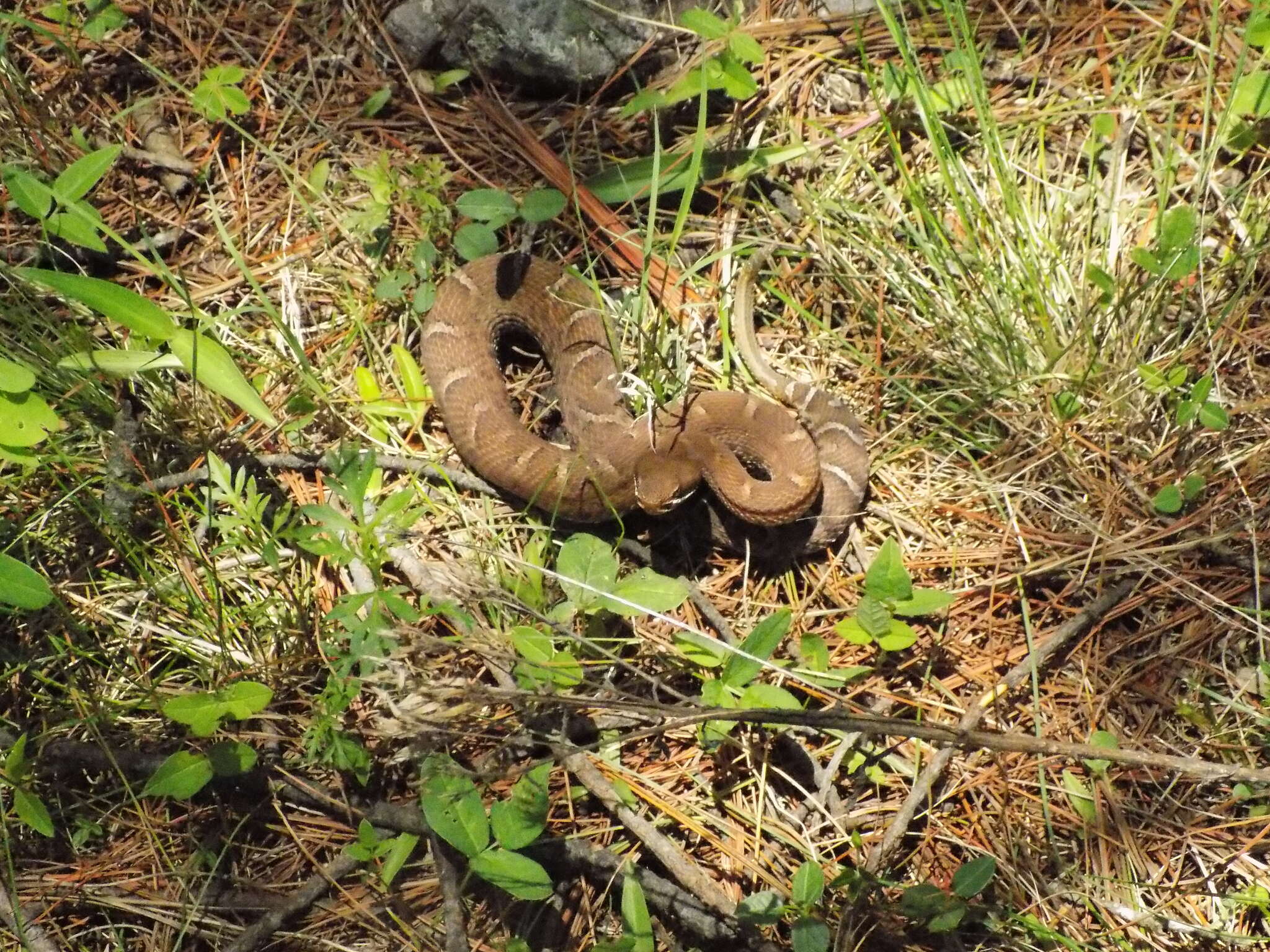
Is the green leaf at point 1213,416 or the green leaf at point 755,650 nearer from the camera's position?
the green leaf at point 755,650

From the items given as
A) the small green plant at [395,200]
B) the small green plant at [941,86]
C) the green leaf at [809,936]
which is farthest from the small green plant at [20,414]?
the small green plant at [941,86]

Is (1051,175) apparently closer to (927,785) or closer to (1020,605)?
(1020,605)

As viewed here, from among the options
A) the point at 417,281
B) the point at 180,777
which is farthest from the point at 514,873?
the point at 417,281

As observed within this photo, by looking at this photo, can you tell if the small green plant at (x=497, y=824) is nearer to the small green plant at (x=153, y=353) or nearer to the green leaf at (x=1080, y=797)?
the small green plant at (x=153, y=353)

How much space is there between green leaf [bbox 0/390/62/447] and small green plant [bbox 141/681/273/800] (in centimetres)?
100

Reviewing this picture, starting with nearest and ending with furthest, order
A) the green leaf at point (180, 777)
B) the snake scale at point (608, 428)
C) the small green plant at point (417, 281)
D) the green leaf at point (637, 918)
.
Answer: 1. the green leaf at point (637, 918)
2. the green leaf at point (180, 777)
3. the snake scale at point (608, 428)
4. the small green plant at point (417, 281)

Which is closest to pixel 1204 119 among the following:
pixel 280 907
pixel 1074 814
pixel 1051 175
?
pixel 1051 175

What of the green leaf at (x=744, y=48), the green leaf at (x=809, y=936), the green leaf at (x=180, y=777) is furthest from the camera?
the green leaf at (x=744, y=48)

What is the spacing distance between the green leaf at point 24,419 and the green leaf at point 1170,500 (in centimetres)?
381

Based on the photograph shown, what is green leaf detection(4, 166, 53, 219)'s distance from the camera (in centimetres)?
358

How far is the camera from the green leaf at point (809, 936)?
9.80ft

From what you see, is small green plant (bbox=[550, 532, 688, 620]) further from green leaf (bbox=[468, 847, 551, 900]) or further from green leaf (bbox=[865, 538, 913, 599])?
green leaf (bbox=[468, 847, 551, 900])

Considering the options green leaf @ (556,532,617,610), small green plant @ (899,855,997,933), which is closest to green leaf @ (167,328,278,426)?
green leaf @ (556,532,617,610)

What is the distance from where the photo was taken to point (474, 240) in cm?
418
